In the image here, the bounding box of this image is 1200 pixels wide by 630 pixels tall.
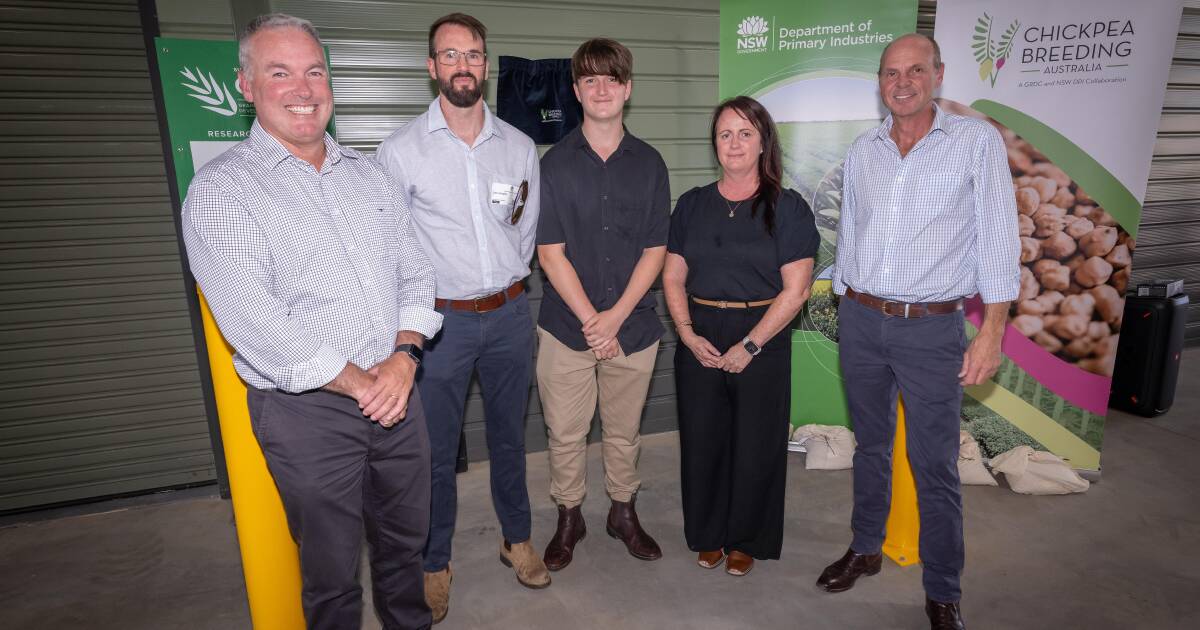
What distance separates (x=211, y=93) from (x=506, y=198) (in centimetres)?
163

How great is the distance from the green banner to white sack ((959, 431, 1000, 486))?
3.68 meters

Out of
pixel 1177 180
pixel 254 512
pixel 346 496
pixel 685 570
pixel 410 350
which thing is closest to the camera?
pixel 346 496

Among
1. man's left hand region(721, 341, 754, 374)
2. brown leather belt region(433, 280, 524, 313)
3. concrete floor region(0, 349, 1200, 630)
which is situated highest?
brown leather belt region(433, 280, 524, 313)

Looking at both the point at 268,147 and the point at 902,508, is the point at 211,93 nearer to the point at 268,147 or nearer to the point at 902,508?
the point at 268,147

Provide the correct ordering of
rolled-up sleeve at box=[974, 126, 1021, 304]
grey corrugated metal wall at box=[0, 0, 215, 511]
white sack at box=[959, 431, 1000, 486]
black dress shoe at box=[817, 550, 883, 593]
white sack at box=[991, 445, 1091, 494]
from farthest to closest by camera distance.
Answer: white sack at box=[959, 431, 1000, 486]
white sack at box=[991, 445, 1091, 494]
grey corrugated metal wall at box=[0, 0, 215, 511]
black dress shoe at box=[817, 550, 883, 593]
rolled-up sleeve at box=[974, 126, 1021, 304]

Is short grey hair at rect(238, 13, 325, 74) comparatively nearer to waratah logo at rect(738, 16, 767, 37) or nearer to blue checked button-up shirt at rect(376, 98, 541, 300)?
blue checked button-up shirt at rect(376, 98, 541, 300)

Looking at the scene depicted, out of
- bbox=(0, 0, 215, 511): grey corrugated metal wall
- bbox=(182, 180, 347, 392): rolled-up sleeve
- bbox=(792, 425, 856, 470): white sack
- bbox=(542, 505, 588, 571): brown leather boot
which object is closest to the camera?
bbox=(182, 180, 347, 392): rolled-up sleeve

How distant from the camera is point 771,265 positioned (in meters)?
2.60

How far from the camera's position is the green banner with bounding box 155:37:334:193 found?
302 centimetres

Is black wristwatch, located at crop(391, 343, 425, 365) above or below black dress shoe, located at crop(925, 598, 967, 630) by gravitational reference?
above

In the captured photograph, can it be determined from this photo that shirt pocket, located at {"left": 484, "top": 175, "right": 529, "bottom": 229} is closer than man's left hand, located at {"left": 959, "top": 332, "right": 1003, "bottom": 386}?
No

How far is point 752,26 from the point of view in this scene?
380cm

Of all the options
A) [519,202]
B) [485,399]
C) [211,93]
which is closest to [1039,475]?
[485,399]

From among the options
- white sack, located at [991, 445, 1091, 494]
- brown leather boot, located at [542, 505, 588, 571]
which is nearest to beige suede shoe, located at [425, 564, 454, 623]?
brown leather boot, located at [542, 505, 588, 571]
